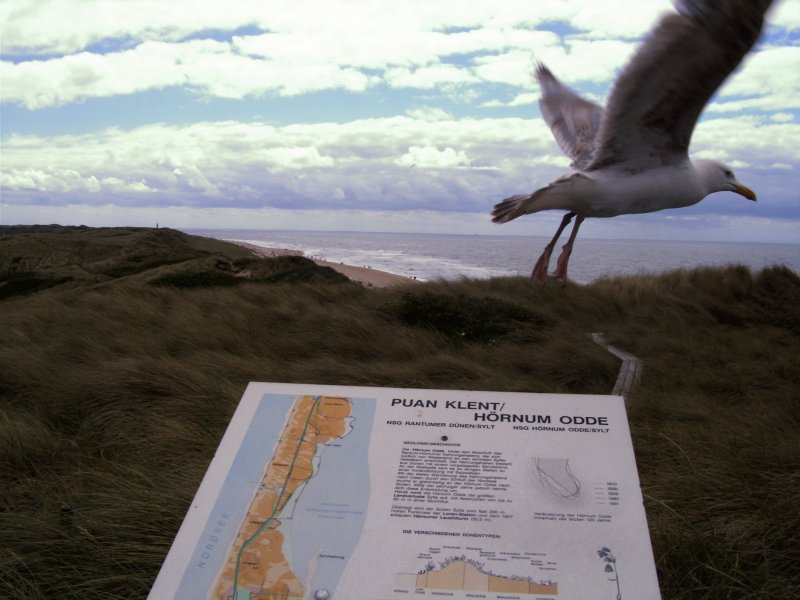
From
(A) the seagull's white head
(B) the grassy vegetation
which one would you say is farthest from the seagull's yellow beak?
(B) the grassy vegetation

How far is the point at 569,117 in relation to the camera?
8055 mm

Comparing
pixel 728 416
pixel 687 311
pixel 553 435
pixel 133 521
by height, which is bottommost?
pixel 687 311

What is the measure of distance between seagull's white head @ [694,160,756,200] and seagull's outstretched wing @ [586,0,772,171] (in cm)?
44

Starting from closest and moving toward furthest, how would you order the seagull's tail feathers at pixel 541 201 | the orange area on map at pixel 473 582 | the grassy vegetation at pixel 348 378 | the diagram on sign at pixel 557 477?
the orange area on map at pixel 473 582 < the diagram on sign at pixel 557 477 < the grassy vegetation at pixel 348 378 < the seagull's tail feathers at pixel 541 201

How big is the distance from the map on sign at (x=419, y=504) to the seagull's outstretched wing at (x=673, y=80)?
3133 millimetres

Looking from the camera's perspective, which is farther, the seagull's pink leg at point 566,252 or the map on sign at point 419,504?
the seagull's pink leg at point 566,252

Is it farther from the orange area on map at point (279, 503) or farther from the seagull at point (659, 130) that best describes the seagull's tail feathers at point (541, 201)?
the orange area on map at point (279, 503)

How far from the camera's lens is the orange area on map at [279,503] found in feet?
6.51

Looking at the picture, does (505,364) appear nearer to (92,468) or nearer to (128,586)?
(92,468)

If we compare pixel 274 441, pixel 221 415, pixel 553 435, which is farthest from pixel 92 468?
pixel 553 435

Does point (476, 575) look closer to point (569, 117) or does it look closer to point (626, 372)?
point (626, 372)

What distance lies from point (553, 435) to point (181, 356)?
4.58 metres

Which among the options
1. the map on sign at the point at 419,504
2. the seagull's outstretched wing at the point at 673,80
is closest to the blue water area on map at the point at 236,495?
the map on sign at the point at 419,504

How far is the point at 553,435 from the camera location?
229 cm
